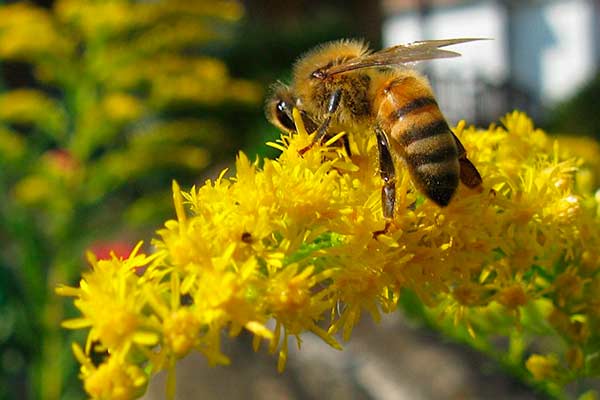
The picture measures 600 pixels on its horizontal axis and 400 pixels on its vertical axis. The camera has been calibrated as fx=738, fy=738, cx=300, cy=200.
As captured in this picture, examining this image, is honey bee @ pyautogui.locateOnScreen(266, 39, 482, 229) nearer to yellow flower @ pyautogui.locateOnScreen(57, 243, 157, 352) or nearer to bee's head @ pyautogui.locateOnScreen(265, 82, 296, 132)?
bee's head @ pyautogui.locateOnScreen(265, 82, 296, 132)

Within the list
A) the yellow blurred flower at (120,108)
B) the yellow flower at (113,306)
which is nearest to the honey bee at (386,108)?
the yellow flower at (113,306)

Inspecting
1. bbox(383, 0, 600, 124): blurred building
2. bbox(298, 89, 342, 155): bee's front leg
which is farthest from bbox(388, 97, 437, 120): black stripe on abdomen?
bbox(383, 0, 600, 124): blurred building

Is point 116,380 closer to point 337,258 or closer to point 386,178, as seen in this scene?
point 337,258

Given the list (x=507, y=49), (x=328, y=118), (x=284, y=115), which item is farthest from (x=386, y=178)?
(x=507, y=49)

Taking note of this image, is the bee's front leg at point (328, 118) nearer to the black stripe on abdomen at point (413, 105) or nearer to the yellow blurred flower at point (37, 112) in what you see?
the black stripe on abdomen at point (413, 105)

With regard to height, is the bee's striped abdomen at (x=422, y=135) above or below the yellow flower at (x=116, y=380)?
above
